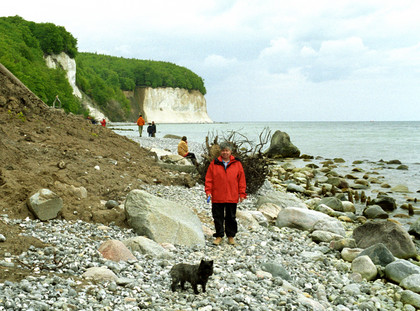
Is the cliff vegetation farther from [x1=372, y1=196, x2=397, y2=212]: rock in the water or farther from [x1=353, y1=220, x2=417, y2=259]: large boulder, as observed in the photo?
[x1=353, y1=220, x2=417, y2=259]: large boulder

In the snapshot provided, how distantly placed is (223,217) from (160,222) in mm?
1028

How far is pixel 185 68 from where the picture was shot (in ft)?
553

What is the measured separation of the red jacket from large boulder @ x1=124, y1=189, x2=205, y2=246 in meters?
0.67

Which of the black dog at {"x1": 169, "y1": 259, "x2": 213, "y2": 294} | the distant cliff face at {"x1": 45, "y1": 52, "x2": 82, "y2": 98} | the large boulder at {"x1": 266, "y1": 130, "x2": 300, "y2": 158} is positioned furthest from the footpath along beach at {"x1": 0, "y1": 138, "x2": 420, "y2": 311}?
the distant cliff face at {"x1": 45, "y1": 52, "x2": 82, "y2": 98}

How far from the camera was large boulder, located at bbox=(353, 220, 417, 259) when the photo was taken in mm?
7820

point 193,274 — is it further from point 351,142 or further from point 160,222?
point 351,142

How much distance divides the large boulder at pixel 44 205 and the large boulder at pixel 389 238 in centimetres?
588

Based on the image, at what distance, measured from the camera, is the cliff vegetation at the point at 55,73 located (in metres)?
44.9

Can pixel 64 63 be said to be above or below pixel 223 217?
above

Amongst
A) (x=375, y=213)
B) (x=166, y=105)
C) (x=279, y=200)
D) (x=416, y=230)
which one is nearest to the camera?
(x=416, y=230)

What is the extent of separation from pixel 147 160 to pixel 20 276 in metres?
9.03

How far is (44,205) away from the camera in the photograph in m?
6.09

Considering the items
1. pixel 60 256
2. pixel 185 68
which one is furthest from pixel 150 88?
pixel 60 256

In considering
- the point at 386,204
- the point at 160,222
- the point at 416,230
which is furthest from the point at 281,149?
the point at 160,222
